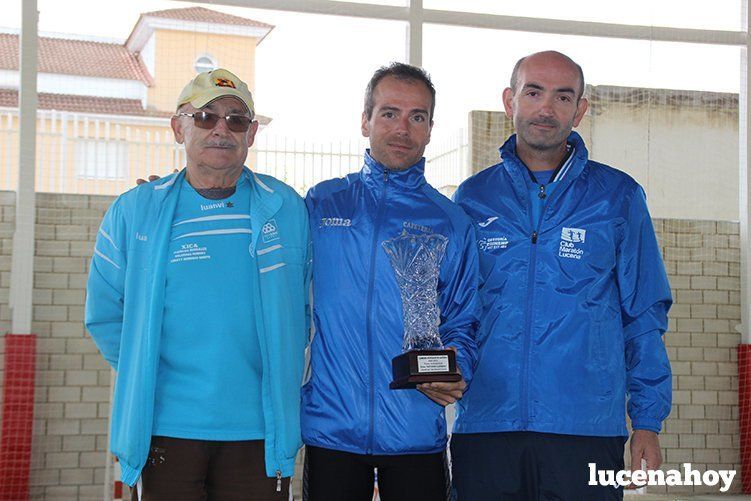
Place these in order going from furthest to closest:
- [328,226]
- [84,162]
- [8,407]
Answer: [84,162] → [8,407] → [328,226]

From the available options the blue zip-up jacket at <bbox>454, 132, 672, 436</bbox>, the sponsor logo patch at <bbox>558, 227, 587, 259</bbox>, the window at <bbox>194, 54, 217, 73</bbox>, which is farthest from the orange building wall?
the sponsor logo patch at <bbox>558, 227, 587, 259</bbox>

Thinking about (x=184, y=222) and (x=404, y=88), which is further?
(x=404, y=88)

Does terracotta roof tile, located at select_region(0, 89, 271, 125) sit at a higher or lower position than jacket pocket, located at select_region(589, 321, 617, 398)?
higher

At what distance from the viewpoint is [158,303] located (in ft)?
7.89

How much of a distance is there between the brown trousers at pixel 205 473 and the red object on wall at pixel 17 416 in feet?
15.4

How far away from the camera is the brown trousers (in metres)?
2.38

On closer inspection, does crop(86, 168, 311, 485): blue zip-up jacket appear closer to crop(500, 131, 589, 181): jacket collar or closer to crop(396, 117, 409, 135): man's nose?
crop(396, 117, 409, 135): man's nose

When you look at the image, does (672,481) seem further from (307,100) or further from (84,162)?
(84,162)

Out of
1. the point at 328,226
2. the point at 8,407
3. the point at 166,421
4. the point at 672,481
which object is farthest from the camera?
the point at 672,481

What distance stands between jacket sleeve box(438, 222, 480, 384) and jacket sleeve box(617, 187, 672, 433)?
486 millimetres

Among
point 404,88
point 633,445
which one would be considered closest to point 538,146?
point 404,88

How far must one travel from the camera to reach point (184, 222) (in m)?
2.53

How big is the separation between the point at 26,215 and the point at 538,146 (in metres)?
5.13

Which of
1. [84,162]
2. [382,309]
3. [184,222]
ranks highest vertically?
[84,162]
